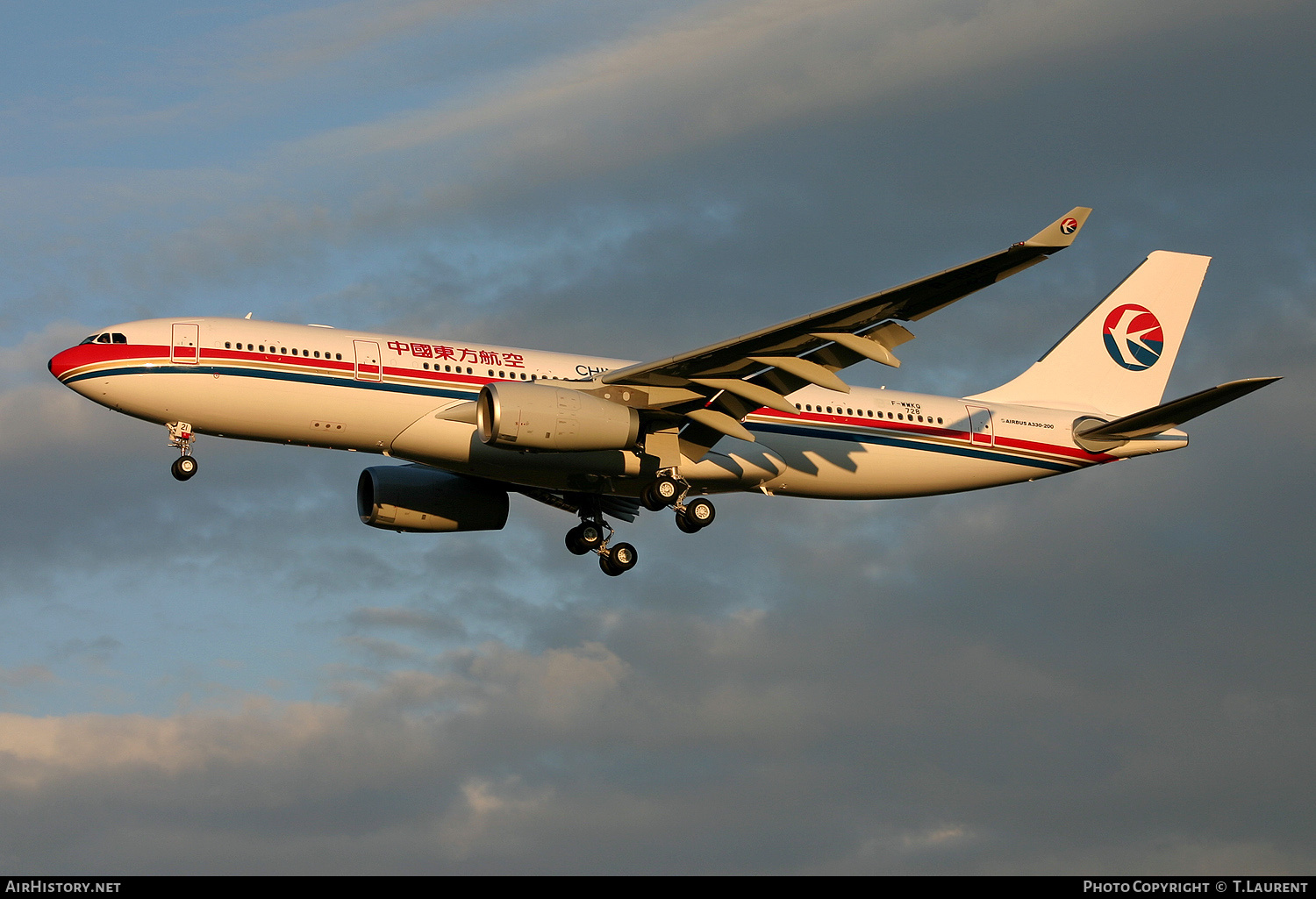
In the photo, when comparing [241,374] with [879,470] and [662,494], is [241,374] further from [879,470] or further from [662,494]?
[879,470]

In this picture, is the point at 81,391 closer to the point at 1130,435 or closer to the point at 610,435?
the point at 610,435

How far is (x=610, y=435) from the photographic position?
35781 millimetres

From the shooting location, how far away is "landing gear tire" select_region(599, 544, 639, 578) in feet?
137

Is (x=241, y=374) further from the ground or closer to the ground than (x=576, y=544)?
further from the ground

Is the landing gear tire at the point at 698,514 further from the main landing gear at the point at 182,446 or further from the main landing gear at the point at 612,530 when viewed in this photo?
the main landing gear at the point at 182,446

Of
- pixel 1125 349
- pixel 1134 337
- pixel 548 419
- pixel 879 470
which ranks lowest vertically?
pixel 548 419

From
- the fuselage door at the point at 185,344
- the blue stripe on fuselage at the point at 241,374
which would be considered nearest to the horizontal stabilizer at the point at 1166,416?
the blue stripe on fuselage at the point at 241,374

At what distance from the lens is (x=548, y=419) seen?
114 feet

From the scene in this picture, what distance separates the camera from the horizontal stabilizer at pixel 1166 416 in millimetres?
36344

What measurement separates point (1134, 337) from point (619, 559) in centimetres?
1741

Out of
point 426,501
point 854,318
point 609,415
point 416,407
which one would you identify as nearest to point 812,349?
point 854,318

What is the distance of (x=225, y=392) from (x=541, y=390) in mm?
7372

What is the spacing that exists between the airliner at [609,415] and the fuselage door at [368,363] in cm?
5

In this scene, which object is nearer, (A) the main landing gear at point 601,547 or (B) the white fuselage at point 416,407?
(B) the white fuselage at point 416,407
